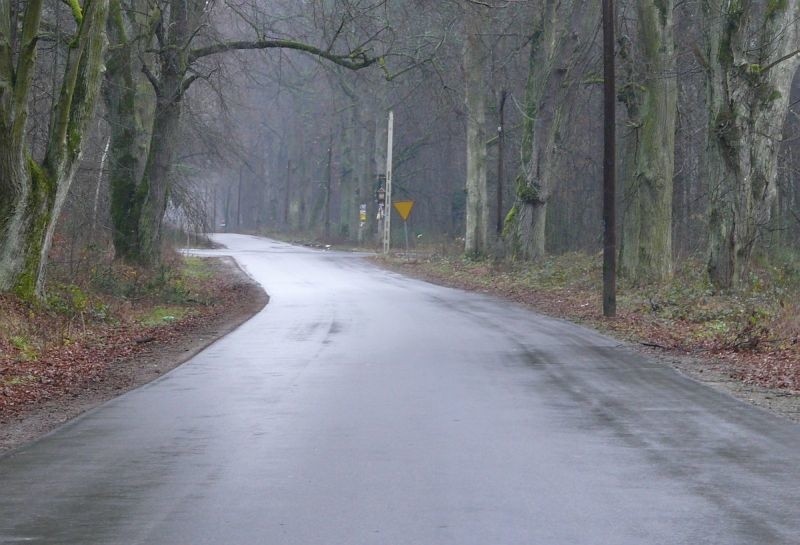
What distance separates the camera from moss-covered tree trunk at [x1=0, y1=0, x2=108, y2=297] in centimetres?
1858

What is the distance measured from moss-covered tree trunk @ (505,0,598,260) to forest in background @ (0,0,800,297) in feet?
0.26

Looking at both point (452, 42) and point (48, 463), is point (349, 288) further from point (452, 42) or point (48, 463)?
point (48, 463)

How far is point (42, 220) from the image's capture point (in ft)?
63.1

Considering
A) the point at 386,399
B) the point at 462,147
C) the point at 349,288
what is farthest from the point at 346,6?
the point at 462,147

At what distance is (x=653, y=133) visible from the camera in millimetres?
30797

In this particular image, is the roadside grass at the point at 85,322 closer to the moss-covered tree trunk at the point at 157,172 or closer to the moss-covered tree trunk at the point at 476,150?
the moss-covered tree trunk at the point at 157,172

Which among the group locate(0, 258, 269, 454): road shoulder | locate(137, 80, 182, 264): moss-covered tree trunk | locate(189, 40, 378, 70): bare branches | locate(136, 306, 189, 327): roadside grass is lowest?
locate(0, 258, 269, 454): road shoulder

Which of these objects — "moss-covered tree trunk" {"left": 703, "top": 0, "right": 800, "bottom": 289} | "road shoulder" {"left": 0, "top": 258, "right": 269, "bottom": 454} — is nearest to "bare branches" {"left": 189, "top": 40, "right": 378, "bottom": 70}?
"road shoulder" {"left": 0, "top": 258, "right": 269, "bottom": 454}

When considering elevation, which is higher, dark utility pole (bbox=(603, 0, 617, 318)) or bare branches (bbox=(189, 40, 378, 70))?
bare branches (bbox=(189, 40, 378, 70))

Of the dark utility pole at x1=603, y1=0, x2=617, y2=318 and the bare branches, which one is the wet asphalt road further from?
the bare branches

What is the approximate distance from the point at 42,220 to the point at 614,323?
1131cm

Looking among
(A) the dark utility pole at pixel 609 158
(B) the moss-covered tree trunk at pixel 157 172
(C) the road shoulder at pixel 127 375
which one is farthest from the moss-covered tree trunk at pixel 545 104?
(C) the road shoulder at pixel 127 375

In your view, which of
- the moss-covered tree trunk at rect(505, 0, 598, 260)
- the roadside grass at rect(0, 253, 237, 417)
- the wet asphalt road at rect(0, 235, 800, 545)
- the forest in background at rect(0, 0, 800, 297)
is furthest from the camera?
the moss-covered tree trunk at rect(505, 0, 598, 260)

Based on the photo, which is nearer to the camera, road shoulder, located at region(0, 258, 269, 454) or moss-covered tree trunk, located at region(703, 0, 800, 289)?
road shoulder, located at region(0, 258, 269, 454)
